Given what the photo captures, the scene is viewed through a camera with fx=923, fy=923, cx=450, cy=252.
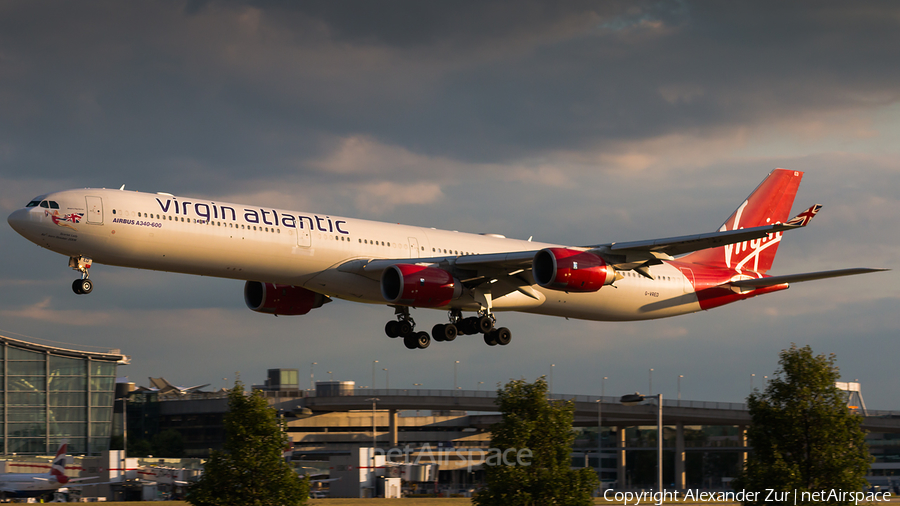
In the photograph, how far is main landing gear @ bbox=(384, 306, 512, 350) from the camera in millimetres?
46984

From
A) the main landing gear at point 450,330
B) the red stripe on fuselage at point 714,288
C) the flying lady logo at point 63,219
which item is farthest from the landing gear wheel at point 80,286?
the red stripe on fuselage at point 714,288

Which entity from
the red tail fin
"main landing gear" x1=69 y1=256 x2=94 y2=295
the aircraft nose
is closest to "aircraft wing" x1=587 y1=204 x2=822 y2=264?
the red tail fin

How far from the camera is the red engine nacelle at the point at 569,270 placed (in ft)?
135

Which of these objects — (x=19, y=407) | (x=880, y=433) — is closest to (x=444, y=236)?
(x=19, y=407)

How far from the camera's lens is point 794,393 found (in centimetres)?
3397

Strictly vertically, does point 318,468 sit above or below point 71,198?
below

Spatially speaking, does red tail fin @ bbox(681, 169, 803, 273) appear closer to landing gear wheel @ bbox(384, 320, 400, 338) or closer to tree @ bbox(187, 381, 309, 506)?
landing gear wheel @ bbox(384, 320, 400, 338)

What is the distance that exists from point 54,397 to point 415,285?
7115 centimetres

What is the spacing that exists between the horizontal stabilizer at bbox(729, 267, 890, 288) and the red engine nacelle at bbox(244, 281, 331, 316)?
2419 centimetres

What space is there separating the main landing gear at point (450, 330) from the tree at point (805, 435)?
15.7 m

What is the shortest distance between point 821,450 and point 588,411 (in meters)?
83.0

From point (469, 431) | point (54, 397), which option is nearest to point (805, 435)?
point (54, 397)

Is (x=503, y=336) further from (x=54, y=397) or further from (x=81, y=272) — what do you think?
(x=54, y=397)

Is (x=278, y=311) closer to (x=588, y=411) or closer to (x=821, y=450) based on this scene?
(x=821, y=450)
